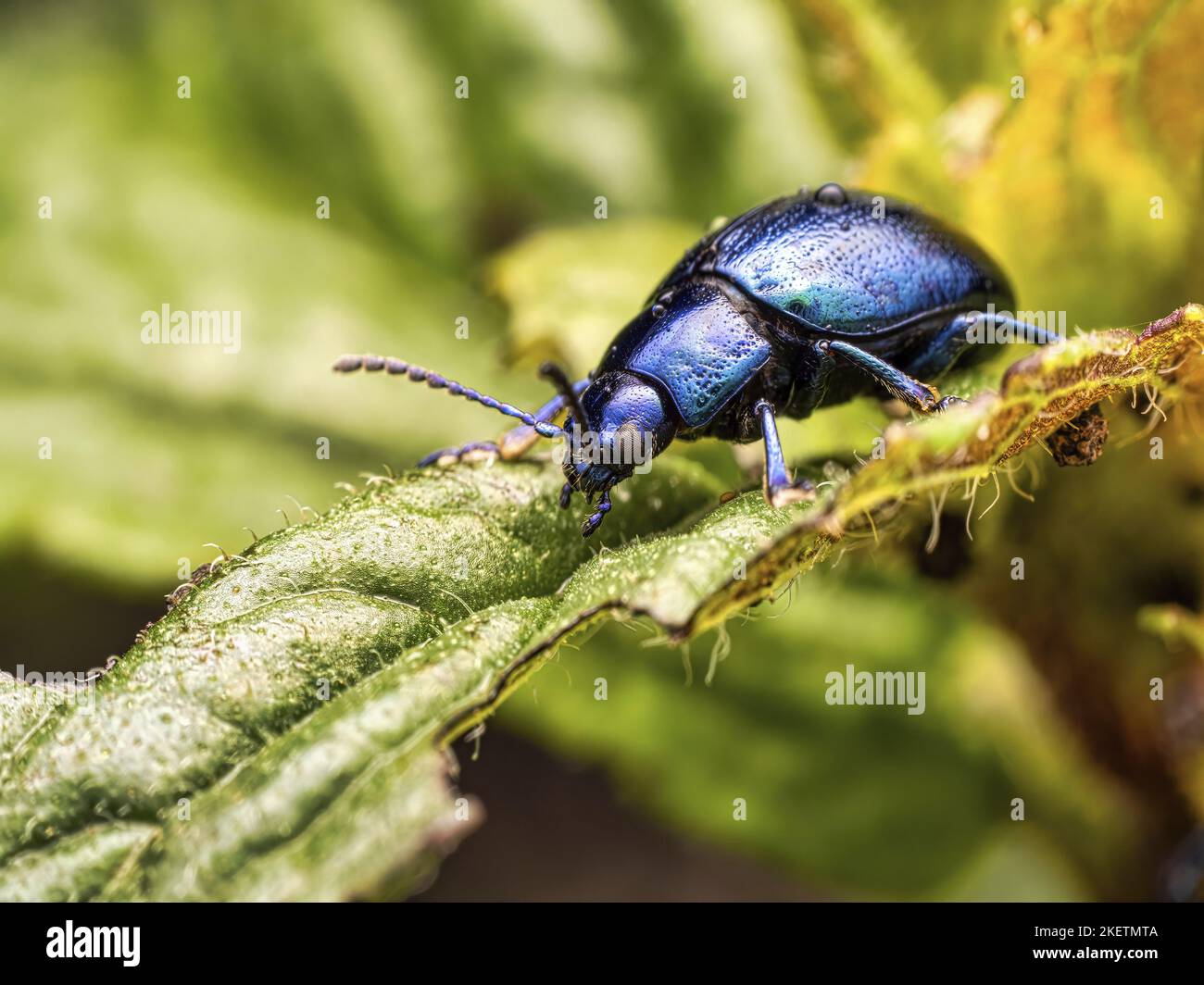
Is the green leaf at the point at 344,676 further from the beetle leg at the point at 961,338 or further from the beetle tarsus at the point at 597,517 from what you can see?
the beetle leg at the point at 961,338

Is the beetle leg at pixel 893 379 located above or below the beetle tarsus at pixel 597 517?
above

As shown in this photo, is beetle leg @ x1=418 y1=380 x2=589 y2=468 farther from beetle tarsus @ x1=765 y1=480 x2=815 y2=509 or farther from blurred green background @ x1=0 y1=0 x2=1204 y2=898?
beetle tarsus @ x1=765 y1=480 x2=815 y2=509

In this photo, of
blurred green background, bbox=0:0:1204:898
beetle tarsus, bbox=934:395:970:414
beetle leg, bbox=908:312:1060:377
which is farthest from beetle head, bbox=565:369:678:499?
beetle leg, bbox=908:312:1060:377

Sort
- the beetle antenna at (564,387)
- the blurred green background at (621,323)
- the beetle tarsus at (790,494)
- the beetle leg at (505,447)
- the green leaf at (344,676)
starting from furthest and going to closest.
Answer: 1. the blurred green background at (621,323)
2. the beetle leg at (505,447)
3. the beetle antenna at (564,387)
4. the beetle tarsus at (790,494)
5. the green leaf at (344,676)

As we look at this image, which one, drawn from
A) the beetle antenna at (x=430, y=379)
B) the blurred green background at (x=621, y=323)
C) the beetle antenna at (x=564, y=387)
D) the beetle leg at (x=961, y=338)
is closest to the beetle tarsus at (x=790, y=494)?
the blurred green background at (x=621, y=323)

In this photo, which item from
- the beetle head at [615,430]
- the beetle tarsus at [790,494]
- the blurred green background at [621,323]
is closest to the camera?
the beetle tarsus at [790,494]
